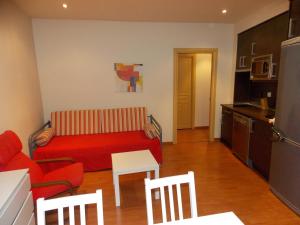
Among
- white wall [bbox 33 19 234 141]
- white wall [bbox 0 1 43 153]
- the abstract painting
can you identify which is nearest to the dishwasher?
white wall [bbox 33 19 234 141]

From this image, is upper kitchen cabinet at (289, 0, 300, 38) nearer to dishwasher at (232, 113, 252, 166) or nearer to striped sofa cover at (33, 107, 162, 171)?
dishwasher at (232, 113, 252, 166)

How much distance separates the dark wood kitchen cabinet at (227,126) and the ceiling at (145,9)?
5.96 feet

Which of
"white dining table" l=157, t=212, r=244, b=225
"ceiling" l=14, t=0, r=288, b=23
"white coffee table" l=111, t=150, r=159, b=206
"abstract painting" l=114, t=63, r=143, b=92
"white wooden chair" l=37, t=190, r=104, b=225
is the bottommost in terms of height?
"white coffee table" l=111, t=150, r=159, b=206

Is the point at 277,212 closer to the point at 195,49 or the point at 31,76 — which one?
the point at 195,49

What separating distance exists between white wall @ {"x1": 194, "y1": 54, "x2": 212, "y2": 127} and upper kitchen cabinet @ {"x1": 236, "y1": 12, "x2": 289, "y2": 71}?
142cm

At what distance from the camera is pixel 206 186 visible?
113 inches

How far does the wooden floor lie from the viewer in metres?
2.25

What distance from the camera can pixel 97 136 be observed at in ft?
12.1

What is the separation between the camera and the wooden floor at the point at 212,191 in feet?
7.39

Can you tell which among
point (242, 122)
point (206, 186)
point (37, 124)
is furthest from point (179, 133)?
point (37, 124)

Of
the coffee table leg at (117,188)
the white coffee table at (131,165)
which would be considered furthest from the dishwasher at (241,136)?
the coffee table leg at (117,188)

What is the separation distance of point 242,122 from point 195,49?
1.81 metres

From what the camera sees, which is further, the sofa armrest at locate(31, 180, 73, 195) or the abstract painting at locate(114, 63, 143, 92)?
Answer: the abstract painting at locate(114, 63, 143, 92)

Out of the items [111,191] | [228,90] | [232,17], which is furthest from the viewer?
[228,90]
